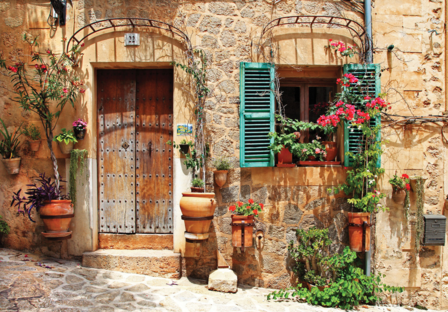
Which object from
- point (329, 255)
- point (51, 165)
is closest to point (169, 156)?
point (51, 165)

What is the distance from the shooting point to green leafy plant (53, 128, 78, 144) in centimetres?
441

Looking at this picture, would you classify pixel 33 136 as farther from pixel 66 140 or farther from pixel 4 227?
pixel 4 227

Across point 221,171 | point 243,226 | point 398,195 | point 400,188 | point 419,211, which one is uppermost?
point 221,171

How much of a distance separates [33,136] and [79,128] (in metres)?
0.70

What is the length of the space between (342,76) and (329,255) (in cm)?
262

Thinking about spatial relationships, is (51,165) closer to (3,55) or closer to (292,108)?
(3,55)

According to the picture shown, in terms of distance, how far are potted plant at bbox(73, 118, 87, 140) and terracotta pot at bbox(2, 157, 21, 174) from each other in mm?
937

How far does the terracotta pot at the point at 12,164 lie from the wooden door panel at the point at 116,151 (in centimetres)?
111

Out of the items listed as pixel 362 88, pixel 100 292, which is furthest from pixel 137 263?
pixel 362 88

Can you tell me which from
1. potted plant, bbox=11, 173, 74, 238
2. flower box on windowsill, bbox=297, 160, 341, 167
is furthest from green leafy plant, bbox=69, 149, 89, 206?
flower box on windowsill, bbox=297, 160, 341, 167

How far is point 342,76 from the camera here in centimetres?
471

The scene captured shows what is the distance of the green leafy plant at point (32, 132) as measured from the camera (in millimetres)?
4555

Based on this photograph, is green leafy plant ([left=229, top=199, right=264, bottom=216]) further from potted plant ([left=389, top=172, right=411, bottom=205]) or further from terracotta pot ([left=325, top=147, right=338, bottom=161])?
potted plant ([left=389, top=172, right=411, bottom=205])

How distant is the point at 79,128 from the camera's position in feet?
14.7
